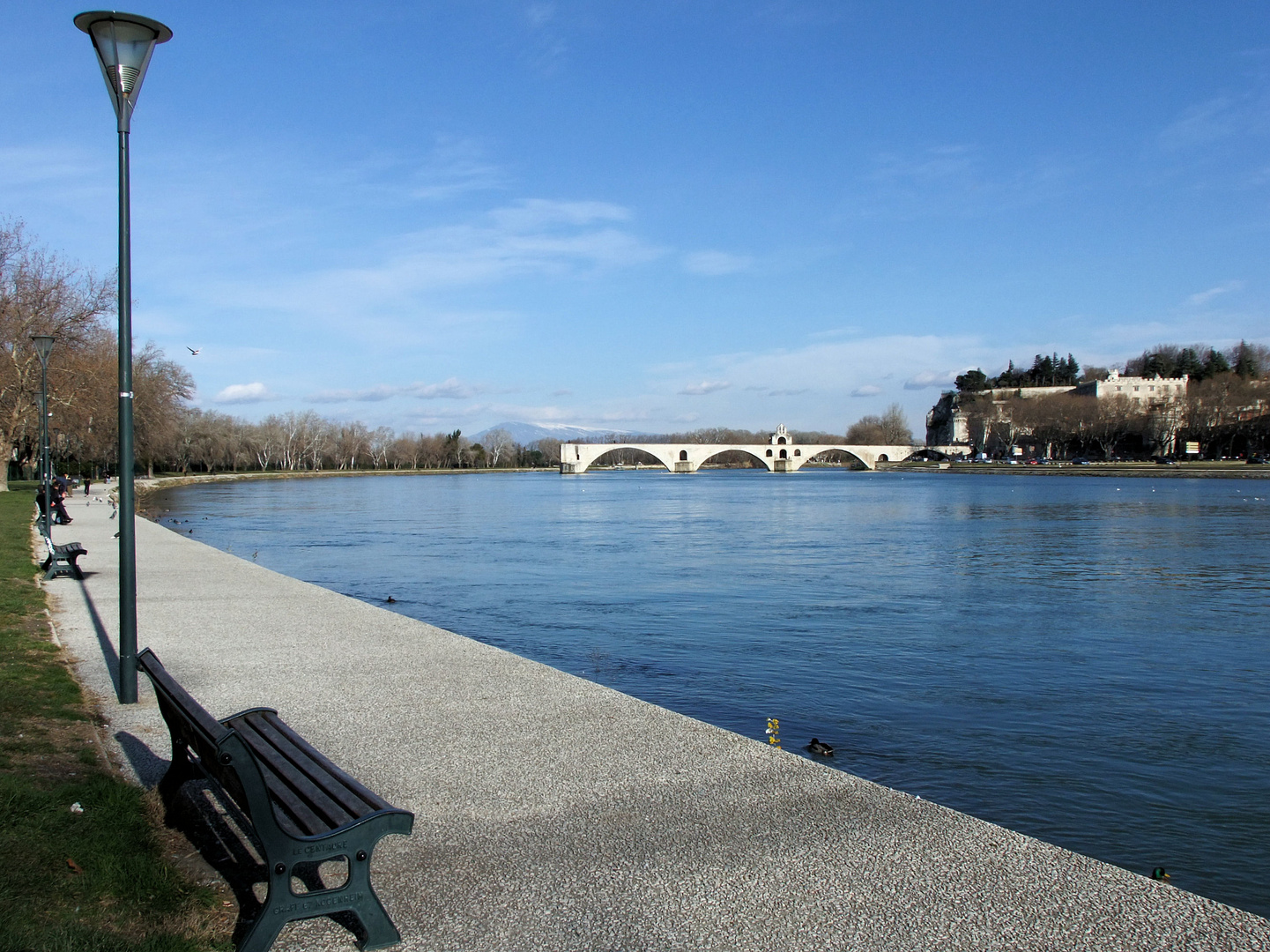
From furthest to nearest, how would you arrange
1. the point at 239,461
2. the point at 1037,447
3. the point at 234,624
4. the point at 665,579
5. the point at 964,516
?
the point at 1037,447
the point at 239,461
the point at 964,516
the point at 665,579
the point at 234,624

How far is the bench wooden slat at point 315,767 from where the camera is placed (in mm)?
4133

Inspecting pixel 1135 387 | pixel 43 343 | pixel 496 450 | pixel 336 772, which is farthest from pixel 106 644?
pixel 496 450

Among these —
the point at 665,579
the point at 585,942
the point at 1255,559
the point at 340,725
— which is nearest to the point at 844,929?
the point at 585,942

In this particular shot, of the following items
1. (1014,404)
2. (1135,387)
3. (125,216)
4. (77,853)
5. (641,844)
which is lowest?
(641,844)

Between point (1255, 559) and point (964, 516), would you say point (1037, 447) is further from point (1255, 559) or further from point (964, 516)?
point (1255, 559)

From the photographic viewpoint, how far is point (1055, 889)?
4.51 m

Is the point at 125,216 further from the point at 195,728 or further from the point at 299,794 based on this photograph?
the point at 299,794

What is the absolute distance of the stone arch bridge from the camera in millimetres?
151375

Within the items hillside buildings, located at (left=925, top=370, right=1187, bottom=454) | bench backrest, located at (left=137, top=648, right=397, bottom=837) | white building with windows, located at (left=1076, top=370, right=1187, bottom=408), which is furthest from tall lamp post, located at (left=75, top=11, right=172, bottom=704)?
white building with windows, located at (left=1076, top=370, right=1187, bottom=408)

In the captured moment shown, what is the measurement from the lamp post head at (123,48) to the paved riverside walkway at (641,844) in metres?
4.86

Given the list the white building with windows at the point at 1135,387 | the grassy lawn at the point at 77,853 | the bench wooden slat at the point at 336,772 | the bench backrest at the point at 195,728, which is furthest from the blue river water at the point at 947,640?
the white building with windows at the point at 1135,387

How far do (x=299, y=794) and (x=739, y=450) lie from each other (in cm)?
15107

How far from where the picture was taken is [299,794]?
14.4ft

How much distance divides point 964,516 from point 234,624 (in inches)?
1617
